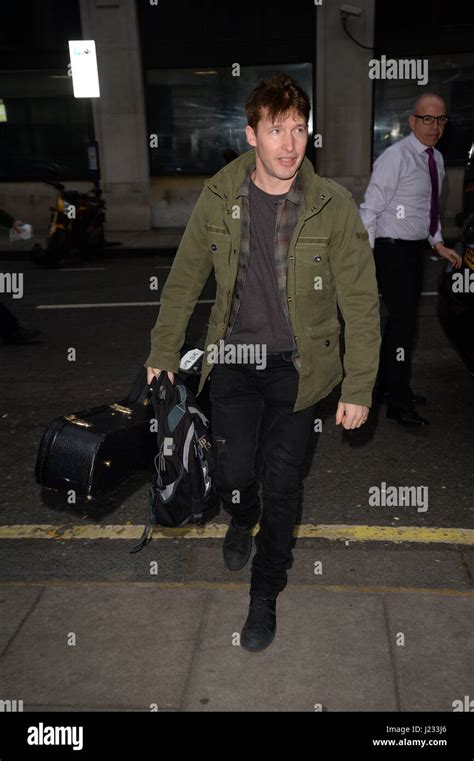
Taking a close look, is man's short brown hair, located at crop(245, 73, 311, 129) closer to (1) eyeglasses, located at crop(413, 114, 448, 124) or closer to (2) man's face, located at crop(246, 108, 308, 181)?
(2) man's face, located at crop(246, 108, 308, 181)

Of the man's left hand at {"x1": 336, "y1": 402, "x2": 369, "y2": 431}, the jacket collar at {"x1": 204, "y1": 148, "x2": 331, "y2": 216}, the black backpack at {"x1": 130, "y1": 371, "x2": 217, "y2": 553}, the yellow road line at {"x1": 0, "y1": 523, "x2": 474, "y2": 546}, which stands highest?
the jacket collar at {"x1": 204, "y1": 148, "x2": 331, "y2": 216}

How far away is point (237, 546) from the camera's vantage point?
3.35 m

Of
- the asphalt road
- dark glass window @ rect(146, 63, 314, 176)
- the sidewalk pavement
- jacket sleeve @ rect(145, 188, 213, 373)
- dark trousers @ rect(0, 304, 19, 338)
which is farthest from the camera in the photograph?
dark glass window @ rect(146, 63, 314, 176)

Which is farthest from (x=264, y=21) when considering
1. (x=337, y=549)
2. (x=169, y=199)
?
(x=337, y=549)

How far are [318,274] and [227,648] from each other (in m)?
1.48

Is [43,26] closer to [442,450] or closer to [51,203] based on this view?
[51,203]

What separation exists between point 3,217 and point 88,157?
9715 millimetres

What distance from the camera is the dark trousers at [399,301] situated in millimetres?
4691

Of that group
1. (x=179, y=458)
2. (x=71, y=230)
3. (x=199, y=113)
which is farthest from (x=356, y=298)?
(x=199, y=113)

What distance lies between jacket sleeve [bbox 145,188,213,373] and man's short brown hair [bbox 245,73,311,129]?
0.49 m

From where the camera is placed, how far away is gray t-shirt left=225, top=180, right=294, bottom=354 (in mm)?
2729

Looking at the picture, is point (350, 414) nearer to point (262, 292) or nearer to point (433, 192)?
point (262, 292)

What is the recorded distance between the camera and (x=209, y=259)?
297 cm

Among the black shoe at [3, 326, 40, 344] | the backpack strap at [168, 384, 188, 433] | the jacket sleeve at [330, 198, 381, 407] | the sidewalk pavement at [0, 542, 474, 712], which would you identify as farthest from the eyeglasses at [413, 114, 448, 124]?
the black shoe at [3, 326, 40, 344]
